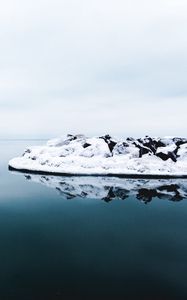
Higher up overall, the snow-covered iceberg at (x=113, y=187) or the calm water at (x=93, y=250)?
the calm water at (x=93, y=250)

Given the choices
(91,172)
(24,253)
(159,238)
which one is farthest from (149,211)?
(91,172)

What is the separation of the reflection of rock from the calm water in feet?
3.80

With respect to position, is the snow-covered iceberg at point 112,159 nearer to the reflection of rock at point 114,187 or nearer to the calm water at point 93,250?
the reflection of rock at point 114,187

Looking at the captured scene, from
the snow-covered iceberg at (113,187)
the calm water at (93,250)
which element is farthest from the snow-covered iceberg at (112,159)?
the calm water at (93,250)

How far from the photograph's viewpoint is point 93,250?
736 cm

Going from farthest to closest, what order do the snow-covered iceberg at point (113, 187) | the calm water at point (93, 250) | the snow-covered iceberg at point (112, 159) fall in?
the snow-covered iceberg at point (112, 159), the snow-covered iceberg at point (113, 187), the calm water at point (93, 250)

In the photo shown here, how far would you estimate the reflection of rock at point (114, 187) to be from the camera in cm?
1358

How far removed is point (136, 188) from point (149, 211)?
13.5ft

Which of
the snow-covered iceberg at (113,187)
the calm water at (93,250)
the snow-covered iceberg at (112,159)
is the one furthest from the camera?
the snow-covered iceberg at (112,159)

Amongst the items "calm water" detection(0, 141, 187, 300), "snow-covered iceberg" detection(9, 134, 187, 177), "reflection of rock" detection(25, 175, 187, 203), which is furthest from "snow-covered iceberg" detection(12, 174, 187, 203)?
"calm water" detection(0, 141, 187, 300)

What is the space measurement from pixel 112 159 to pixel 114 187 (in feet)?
16.5

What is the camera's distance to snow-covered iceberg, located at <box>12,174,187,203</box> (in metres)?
13.5

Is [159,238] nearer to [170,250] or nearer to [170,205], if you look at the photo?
[170,250]

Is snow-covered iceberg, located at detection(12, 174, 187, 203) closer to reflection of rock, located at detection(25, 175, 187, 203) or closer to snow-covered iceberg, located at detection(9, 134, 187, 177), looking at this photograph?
reflection of rock, located at detection(25, 175, 187, 203)
